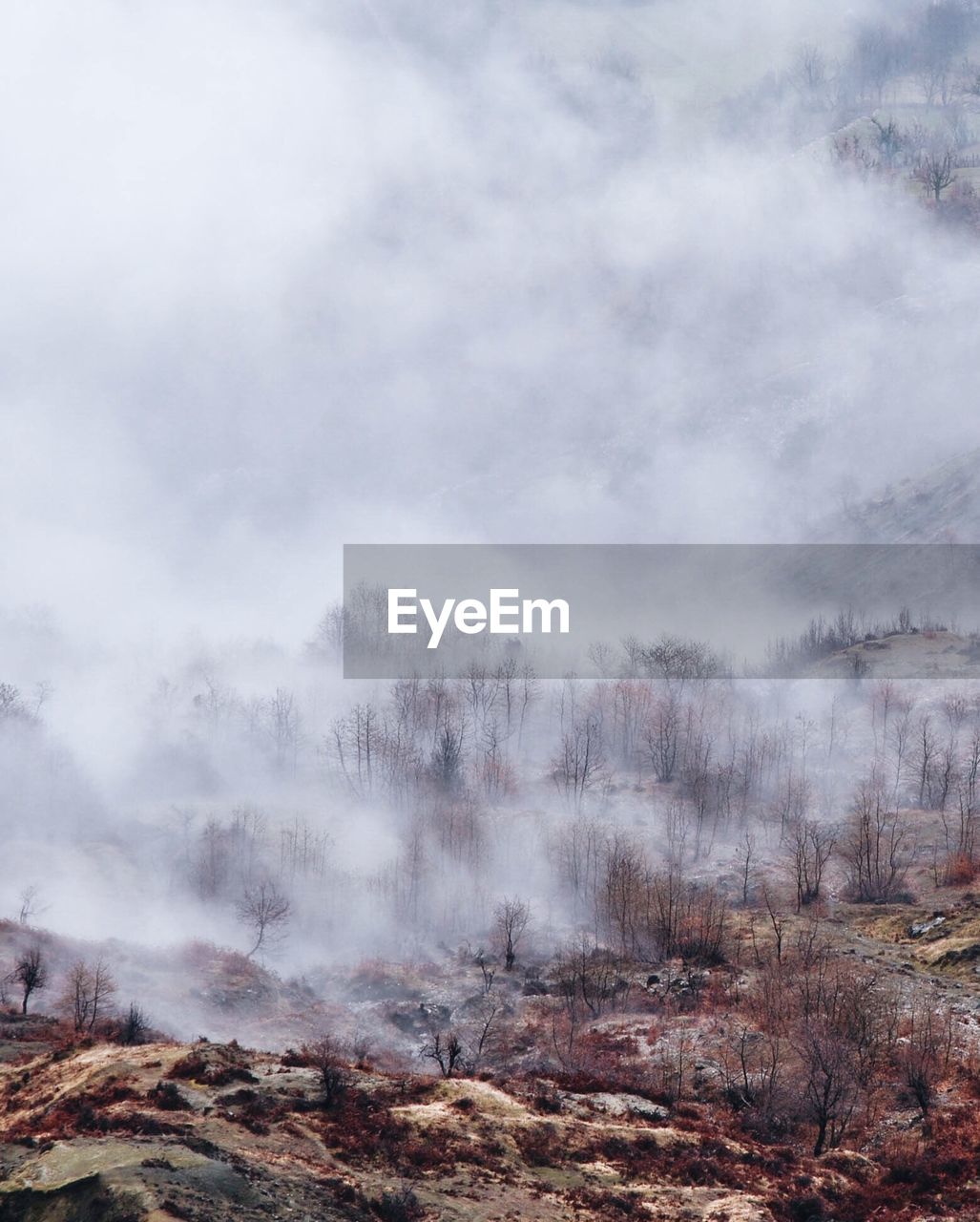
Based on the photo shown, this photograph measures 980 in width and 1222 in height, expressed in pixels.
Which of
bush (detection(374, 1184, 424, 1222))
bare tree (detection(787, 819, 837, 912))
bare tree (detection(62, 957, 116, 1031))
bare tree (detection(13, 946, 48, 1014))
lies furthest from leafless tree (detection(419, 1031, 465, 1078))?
bare tree (detection(787, 819, 837, 912))

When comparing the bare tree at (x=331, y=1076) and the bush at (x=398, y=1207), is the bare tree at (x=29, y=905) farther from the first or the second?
the bush at (x=398, y=1207)

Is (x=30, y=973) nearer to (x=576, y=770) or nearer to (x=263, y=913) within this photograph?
(x=263, y=913)

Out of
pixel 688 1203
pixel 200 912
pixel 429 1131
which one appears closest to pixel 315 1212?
pixel 429 1131

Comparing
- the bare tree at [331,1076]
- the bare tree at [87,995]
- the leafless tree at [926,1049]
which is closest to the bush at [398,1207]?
the bare tree at [331,1076]

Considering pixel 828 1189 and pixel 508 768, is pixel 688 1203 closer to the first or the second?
pixel 828 1189

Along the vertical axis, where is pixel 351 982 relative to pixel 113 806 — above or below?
below

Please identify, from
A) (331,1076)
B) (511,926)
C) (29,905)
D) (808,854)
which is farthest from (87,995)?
(808,854)

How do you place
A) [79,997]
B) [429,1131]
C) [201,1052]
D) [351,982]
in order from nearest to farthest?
1. [429,1131]
2. [201,1052]
3. [79,997]
4. [351,982]
